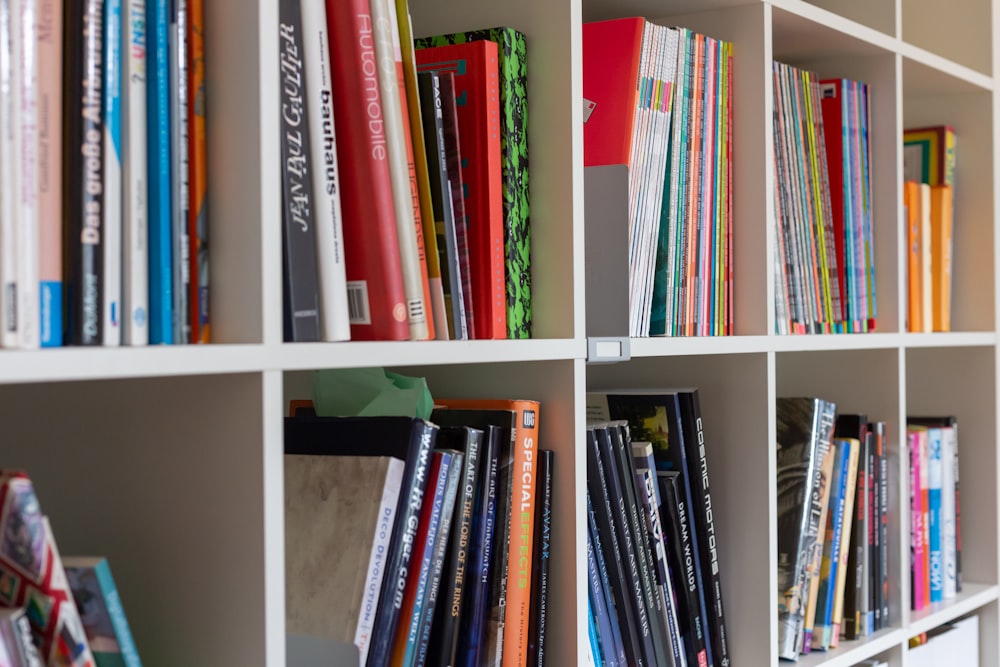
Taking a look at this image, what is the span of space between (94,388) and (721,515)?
841 millimetres

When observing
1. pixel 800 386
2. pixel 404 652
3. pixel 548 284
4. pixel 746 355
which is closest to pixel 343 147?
pixel 548 284

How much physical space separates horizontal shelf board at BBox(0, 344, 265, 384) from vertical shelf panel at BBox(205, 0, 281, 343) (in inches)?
1.1

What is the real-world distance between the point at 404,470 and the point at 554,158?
371mm

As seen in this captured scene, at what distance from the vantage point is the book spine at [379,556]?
957 mm

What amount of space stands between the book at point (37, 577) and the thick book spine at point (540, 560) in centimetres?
49

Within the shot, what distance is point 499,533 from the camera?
1.08 metres

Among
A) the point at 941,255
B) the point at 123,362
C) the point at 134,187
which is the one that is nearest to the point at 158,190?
the point at 134,187

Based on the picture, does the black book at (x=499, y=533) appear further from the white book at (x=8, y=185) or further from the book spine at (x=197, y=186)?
the white book at (x=8, y=185)

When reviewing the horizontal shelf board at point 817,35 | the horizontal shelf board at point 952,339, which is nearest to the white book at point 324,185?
the horizontal shelf board at point 817,35

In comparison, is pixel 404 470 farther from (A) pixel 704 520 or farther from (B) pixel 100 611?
(A) pixel 704 520

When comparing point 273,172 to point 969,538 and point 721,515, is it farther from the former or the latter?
point 969,538

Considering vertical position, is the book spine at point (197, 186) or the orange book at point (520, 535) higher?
the book spine at point (197, 186)

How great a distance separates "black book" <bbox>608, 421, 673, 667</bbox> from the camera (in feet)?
4.17

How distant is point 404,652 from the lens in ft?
3.24
